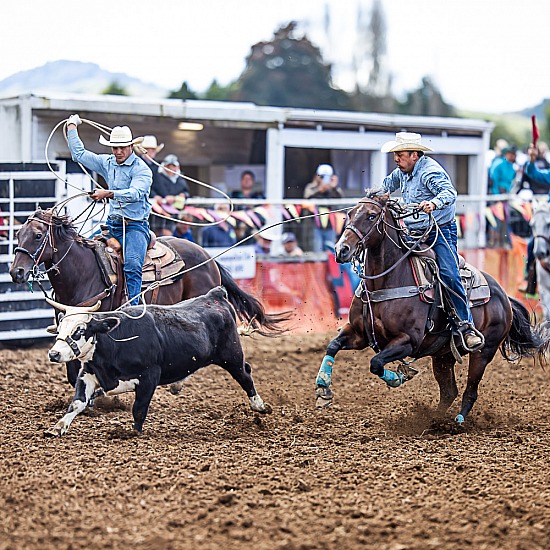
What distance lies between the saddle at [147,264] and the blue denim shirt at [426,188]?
2.05 metres

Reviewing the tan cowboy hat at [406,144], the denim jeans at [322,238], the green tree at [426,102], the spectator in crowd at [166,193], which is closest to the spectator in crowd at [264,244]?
the denim jeans at [322,238]

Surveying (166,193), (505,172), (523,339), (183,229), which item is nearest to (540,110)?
(505,172)

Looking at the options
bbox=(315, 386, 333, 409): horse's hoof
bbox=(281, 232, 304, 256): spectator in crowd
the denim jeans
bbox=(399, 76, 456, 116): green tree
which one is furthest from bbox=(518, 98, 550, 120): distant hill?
bbox=(315, 386, 333, 409): horse's hoof

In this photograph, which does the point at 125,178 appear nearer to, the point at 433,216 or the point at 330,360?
the point at 330,360

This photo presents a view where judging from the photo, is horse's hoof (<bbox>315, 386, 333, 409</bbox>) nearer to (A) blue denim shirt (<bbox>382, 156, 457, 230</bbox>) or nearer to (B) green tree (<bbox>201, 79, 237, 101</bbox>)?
(A) blue denim shirt (<bbox>382, 156, 457, 230</bbox>)

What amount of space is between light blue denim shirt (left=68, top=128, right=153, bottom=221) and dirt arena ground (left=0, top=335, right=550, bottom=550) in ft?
5.17

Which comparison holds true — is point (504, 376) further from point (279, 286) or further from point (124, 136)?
point (124, 136)

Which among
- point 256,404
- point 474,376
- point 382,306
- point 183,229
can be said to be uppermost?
point 183,229

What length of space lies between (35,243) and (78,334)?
4.66 feet

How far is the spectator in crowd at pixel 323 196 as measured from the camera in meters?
12.9

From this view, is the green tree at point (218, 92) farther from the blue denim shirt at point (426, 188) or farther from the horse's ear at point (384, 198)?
the horse's ear at point (384, 198)

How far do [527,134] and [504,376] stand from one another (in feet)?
145

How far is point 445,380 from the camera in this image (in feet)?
25.8

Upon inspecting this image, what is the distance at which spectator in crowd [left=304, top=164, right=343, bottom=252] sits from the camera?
12875 millimetres
